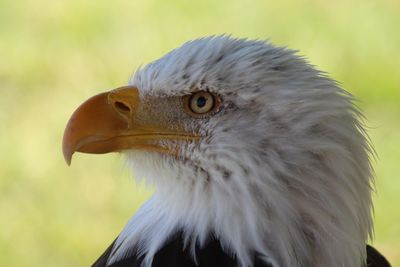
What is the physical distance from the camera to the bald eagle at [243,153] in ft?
5.75

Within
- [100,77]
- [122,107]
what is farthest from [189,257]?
[100,77]

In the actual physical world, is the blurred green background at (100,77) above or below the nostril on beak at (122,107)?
below

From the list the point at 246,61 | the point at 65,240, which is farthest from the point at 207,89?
the point at 65,240

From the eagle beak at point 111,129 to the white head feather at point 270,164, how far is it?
6 cm

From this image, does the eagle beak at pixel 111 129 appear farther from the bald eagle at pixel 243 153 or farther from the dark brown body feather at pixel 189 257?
the dark brown body feather at pixel 189 257

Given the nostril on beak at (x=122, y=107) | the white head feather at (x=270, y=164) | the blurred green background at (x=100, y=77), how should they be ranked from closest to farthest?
the white head feather at (x=270, y=164) < the nostril on beak at (x=122, y=107) < the blurred green background at (x=100, y=77)

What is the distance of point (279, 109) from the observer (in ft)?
5.74

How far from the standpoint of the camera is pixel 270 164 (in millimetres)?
1742

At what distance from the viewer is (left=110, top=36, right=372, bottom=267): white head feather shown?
1.75 metres

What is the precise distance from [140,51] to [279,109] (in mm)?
2241

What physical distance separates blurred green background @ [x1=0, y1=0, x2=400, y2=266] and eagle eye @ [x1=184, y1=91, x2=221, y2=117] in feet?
5.21

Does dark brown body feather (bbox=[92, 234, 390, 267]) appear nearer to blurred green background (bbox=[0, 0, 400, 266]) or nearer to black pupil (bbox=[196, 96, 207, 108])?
black pupil (bbox=[196, 96, 207, 108])

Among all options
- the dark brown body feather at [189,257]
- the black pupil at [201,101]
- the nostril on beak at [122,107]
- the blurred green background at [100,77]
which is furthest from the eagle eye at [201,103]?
the blurred green background at [100,77]

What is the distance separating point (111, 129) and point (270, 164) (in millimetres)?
346
